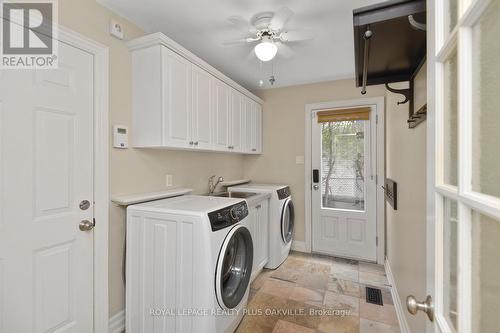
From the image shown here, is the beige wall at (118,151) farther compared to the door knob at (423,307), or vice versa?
the beige wall at (118,151)

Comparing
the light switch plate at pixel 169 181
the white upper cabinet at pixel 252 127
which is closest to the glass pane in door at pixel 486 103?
the light switch plate at pixel 169 181

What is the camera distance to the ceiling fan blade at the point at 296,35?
6.61 feet

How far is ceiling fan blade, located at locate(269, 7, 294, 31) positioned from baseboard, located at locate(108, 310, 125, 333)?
2547mm

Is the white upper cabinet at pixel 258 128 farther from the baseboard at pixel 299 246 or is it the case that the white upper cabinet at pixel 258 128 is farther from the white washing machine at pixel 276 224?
the baseboard at pixel 299 246

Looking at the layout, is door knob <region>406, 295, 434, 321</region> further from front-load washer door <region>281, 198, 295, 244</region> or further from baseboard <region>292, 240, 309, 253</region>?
baseboard <region>292, 240, 309, 253</region>

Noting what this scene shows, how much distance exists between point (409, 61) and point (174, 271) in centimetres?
200

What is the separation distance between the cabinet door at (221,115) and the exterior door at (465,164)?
2058 millimetres

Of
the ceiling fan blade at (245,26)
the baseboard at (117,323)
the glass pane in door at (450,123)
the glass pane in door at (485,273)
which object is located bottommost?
the baseboard at (117,323)

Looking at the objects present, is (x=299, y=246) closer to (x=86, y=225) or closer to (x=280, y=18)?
(x=86, y=225)

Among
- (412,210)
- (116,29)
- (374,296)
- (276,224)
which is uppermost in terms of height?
(116,29)

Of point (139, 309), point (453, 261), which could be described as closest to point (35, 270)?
point (139, 309)

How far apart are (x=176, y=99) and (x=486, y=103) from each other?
1.90m

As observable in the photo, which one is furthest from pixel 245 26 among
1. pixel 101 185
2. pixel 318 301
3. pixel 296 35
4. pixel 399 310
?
pixel 399 310

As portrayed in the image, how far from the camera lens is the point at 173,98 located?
190 centimetres
